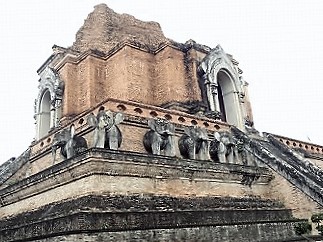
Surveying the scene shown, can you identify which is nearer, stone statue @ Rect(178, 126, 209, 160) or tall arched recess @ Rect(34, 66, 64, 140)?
stone statue @ Rect(178, 126, 209, 160)

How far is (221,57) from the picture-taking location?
17656mm

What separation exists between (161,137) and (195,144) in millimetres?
1284

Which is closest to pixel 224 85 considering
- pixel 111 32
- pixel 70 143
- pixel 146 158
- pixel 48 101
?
pixel 111 32

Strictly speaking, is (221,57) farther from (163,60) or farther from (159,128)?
(159,128)

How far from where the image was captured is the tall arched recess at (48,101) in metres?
16.8

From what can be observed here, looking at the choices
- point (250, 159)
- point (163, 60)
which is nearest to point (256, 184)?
point (250, 159)

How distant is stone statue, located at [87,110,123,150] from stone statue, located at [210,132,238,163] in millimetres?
3410

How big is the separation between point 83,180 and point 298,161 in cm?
886

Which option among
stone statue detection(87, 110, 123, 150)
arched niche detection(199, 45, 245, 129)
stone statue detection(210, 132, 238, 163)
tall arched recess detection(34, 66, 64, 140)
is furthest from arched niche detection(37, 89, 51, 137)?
stone statue detection(210, 132, 238, 163)

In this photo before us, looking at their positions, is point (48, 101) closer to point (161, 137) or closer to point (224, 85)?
point (224, 85)

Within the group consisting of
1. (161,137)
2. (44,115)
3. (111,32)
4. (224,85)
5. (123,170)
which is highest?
(111,32)

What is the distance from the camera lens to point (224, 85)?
18.6 meters

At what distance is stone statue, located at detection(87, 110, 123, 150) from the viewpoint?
10109mm

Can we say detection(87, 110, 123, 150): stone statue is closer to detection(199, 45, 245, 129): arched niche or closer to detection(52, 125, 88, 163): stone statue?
detection(52, 125, 88, 163): stone statue
